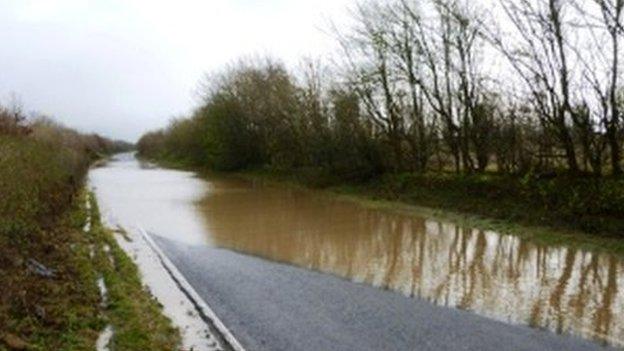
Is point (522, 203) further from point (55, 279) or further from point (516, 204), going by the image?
point (55, 279)

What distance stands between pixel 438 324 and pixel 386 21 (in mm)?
24578

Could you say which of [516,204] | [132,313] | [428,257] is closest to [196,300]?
[132,313]

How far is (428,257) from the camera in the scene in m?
17.4

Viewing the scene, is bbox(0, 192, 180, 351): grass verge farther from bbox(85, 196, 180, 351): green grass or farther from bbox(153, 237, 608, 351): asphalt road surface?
bbox(153, 237, 608, 351): asphalt road surface

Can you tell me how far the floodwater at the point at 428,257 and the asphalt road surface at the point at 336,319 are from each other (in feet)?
2.05

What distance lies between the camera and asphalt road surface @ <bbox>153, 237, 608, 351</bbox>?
10.1m

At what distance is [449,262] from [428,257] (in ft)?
2.82

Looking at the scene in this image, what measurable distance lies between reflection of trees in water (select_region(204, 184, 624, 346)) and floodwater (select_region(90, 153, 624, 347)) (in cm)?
2

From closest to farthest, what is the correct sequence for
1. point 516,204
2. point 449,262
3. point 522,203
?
point 449,262 → point 522,203 → point 516,204

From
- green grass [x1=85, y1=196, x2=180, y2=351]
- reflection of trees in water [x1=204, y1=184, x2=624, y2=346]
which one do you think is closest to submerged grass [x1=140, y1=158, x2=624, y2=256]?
reflection of trees in water [x1=204, y1=184, x2=624, y2=346]

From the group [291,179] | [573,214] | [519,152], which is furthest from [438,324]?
[291,179]

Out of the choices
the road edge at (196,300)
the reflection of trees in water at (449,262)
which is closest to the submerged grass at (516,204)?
the reflection of trees in water at (449,262)

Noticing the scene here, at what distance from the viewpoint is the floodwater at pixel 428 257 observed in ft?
40.2

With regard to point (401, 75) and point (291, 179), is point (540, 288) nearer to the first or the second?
point (401, 75)
